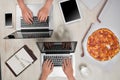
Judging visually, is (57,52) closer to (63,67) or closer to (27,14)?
(63,67)

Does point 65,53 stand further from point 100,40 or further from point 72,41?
point 100,40

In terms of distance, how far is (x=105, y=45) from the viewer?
1.93 m

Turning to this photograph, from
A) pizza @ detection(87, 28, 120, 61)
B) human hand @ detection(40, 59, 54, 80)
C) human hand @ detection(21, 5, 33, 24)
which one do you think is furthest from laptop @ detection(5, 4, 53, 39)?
pizza @ detection(87, 28, 120, 61)

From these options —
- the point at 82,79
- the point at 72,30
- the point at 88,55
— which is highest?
the point at 72,30

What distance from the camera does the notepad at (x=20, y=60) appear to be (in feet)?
6.35

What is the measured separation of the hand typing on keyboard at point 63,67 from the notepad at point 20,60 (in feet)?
0.23

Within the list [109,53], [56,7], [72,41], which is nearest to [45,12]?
[56,7]

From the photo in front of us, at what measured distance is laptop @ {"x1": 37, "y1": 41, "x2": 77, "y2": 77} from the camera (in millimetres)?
1915

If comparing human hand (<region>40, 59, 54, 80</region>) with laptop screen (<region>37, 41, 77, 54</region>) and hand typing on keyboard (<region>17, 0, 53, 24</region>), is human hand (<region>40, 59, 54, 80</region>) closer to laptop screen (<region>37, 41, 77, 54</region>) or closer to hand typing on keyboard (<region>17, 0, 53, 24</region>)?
laptop screen (<region>37, 41, 77, 54</region>)

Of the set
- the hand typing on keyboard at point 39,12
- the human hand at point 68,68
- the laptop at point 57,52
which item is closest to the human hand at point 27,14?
the hand typing on keyboard at point 39,12

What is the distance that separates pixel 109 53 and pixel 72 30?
0.74 ft

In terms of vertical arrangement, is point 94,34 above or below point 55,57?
above

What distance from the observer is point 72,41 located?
6.33 feet

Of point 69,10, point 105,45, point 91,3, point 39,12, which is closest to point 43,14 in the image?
point 39,12
